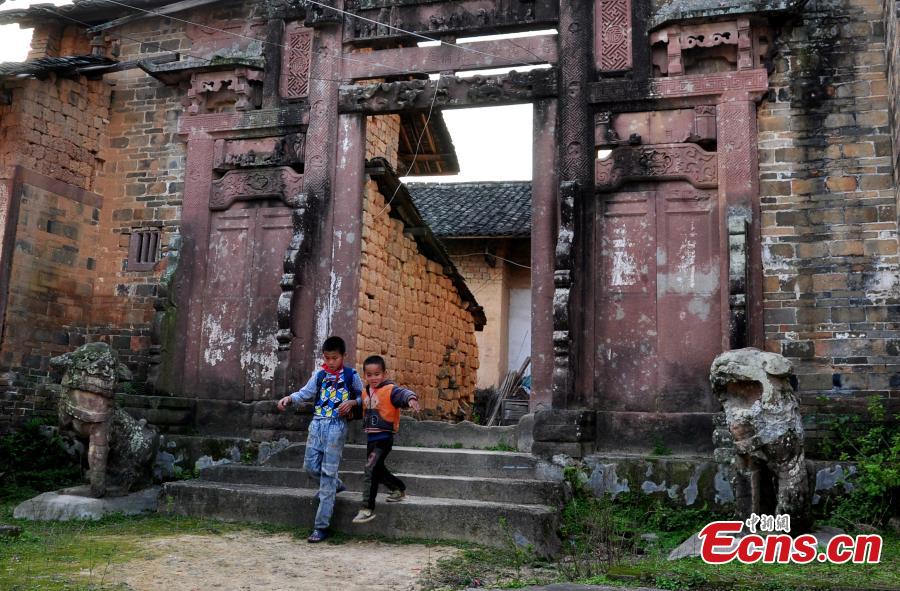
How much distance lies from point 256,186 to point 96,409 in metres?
3.44

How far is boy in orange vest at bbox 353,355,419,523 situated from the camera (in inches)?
272

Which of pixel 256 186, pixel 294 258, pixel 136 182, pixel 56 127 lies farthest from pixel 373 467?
pixel 56 127

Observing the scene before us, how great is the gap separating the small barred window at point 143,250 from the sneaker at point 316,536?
17.5 feet

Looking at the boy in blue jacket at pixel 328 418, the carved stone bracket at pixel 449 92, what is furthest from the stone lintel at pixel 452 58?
the boy in blue jacket at pixel 328 418

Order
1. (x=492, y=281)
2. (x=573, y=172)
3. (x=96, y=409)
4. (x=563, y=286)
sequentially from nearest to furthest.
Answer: (x=96, y=409) → (x=563, y=286) → (x=573, y=172) → (x=492, y=281)

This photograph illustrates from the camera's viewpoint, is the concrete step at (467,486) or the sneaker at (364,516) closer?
the sneaker at (364,516)

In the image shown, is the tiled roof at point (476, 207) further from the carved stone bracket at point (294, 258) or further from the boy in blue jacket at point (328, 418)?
the boy in blue jacket at point (328, 418)

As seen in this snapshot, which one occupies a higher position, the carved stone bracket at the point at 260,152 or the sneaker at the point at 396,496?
the carved stone bracket at the point at 260,152

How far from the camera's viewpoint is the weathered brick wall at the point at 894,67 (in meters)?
7.90

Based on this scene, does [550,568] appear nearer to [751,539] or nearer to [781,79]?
[751,539]

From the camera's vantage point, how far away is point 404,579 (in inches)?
220

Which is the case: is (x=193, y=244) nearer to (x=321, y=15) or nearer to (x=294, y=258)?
(x=294, y=258)

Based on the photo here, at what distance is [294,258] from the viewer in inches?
377

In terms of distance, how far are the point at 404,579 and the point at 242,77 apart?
705 centimetres
